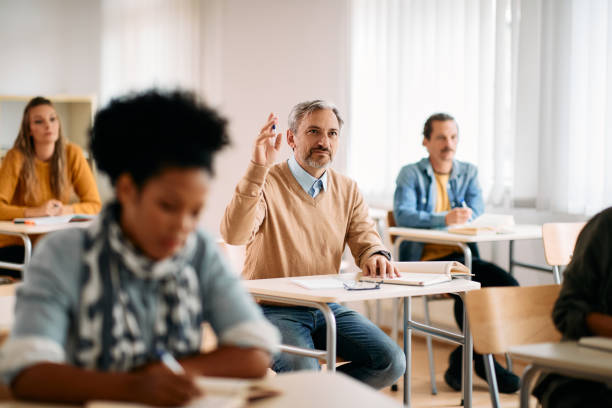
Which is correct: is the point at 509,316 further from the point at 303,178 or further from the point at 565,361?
the point at 303,178

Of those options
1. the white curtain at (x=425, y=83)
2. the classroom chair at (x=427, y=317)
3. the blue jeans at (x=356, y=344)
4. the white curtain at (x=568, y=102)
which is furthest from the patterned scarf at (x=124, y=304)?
the white curtain at (x=425, y=83)

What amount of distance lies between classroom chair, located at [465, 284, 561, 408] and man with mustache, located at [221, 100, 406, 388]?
2.06 ft

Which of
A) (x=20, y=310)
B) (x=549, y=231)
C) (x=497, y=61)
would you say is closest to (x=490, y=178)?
(x=497, y=61)

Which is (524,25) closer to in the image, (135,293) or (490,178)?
(490,178)

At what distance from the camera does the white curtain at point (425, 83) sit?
399 cm

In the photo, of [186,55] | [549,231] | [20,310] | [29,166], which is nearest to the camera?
[20,310]

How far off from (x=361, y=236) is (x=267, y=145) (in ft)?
1.86

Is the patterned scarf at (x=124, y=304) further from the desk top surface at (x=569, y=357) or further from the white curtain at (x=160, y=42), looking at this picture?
the white curtain at (x=160, y=42)

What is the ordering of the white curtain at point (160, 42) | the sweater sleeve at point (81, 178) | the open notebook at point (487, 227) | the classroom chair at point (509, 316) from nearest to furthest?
the classroom chair at point (509, 316), the open notebook at point (487, 227), the sweater sleeve at point (81, 178), the white curtain at point (160, 42)

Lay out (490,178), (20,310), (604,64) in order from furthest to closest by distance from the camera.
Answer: (490,178), (604,64), (20,310)

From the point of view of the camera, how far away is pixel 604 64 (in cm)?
348

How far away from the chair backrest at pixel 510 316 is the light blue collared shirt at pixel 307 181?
3.13ft

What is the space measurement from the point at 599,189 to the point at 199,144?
296 cm

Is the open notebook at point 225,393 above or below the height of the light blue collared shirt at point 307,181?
below
